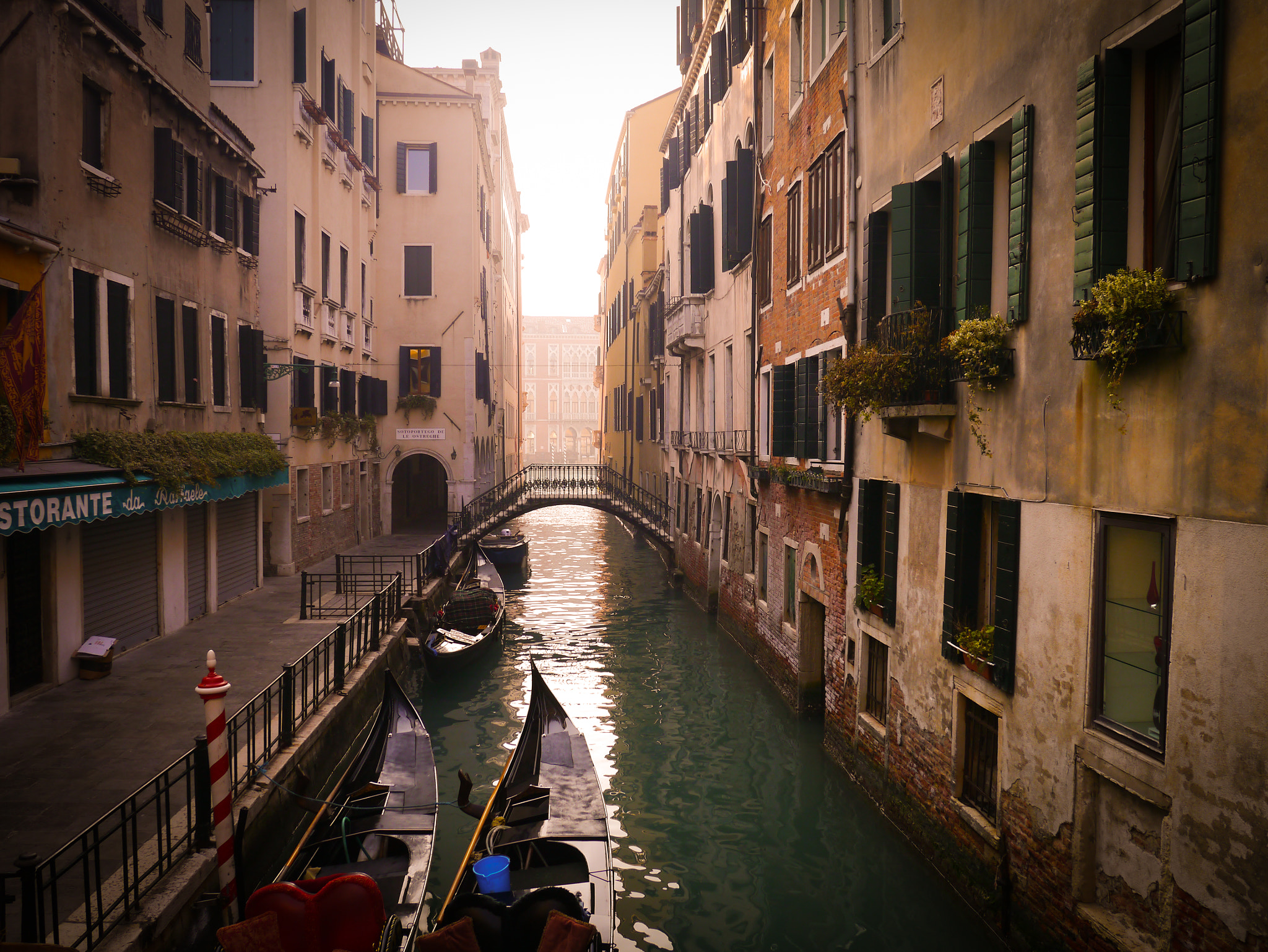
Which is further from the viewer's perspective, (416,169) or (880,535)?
(416,169)

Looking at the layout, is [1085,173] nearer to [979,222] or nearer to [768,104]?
[979,222]

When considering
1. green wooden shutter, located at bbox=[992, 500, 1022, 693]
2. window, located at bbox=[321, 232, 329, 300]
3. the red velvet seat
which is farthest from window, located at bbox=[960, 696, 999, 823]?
window, located at bbox=[321, 232, 329, 300]

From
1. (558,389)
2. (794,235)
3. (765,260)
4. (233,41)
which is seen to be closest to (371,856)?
(794,235)

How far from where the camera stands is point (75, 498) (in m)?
8.30

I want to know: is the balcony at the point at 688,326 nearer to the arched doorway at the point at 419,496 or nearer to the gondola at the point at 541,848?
the arched doorway at the point at 419,496

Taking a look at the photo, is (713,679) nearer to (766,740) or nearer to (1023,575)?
(766,740)

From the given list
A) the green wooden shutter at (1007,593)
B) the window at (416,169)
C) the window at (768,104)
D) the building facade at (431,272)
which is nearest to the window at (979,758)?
the green wooden shutter at (1007,593)

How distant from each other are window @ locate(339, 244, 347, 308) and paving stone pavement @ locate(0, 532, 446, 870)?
933 cm

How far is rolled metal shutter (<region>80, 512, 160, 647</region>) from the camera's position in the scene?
33.6ft

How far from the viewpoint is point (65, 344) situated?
368 inches

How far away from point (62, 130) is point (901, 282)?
860 cm

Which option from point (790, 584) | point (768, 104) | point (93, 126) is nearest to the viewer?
point (93, 126)

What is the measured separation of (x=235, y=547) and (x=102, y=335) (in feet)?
18.3

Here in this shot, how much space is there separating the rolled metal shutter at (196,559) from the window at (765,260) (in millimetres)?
8983
